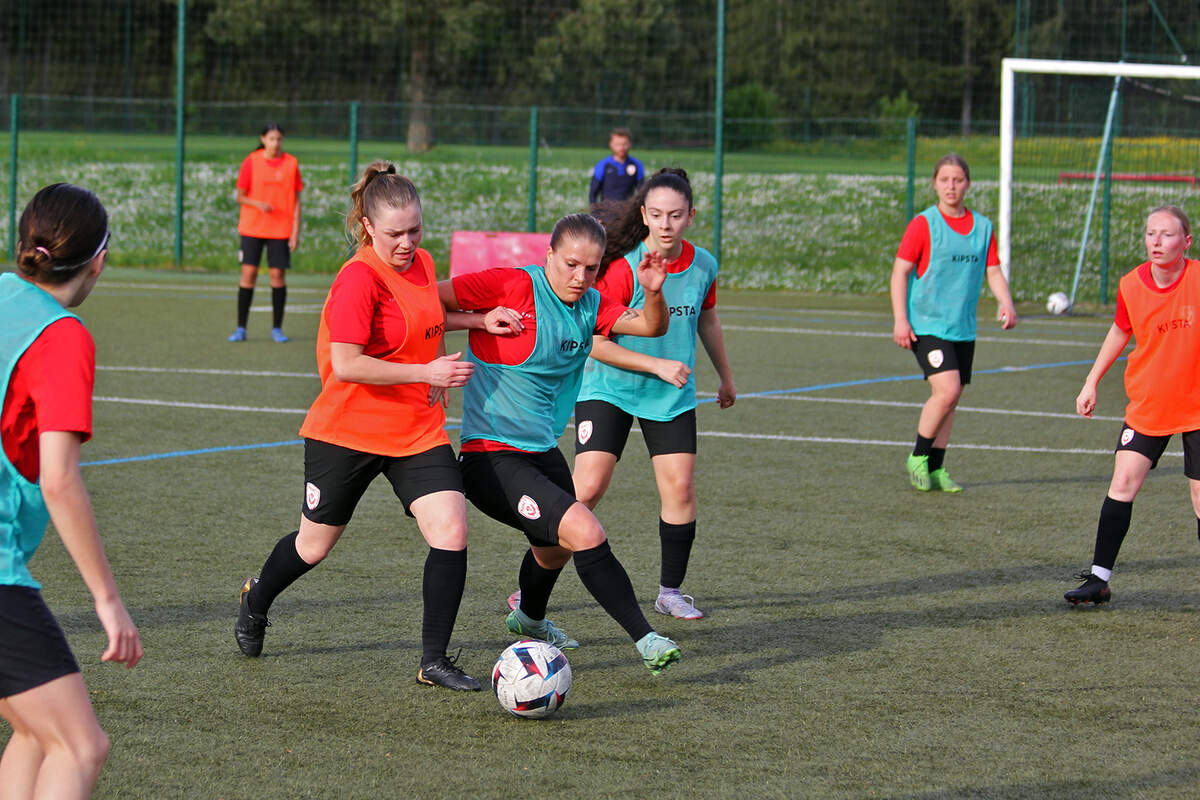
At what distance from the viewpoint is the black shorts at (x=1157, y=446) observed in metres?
5.72

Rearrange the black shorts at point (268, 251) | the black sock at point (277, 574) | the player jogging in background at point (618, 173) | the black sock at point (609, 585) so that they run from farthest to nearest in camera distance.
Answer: the player jogging in background at point (618, 173) < the black shorts at point (268, 251) < the black sock at point (277, 574) < the black sock at point (609, 585)

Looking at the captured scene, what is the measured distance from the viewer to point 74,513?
279 cm

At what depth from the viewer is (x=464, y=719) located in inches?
175

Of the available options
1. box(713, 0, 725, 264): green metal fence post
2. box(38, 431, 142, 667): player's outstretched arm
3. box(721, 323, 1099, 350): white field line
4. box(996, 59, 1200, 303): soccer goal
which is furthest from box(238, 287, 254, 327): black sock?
box(38, 431, 142, 667): player's outstretched arm

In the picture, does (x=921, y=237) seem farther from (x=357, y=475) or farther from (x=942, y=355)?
(x=357, y=475)

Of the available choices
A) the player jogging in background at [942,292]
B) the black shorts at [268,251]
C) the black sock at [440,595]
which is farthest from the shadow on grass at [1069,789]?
the black shorts at [268,251]

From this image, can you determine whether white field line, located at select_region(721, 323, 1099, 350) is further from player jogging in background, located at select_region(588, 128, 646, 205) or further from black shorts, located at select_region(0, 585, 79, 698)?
black shorts, located at select_region(0, 585, 79, 698)

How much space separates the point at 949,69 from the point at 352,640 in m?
31.5

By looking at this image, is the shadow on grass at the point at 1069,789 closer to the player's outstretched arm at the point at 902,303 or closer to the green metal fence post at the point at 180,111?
the player's outstretched arm at the point at 902,303

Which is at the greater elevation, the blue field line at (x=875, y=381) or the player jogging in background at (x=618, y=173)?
the player jogging in background at (x=618, y=173)

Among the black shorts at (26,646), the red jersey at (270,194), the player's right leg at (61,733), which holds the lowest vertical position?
the player's right leg at (61,733)

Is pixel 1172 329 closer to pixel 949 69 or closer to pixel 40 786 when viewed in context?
pixel 40 786

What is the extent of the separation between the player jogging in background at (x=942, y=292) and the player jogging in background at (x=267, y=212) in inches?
284

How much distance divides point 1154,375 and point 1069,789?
7.84 ft
